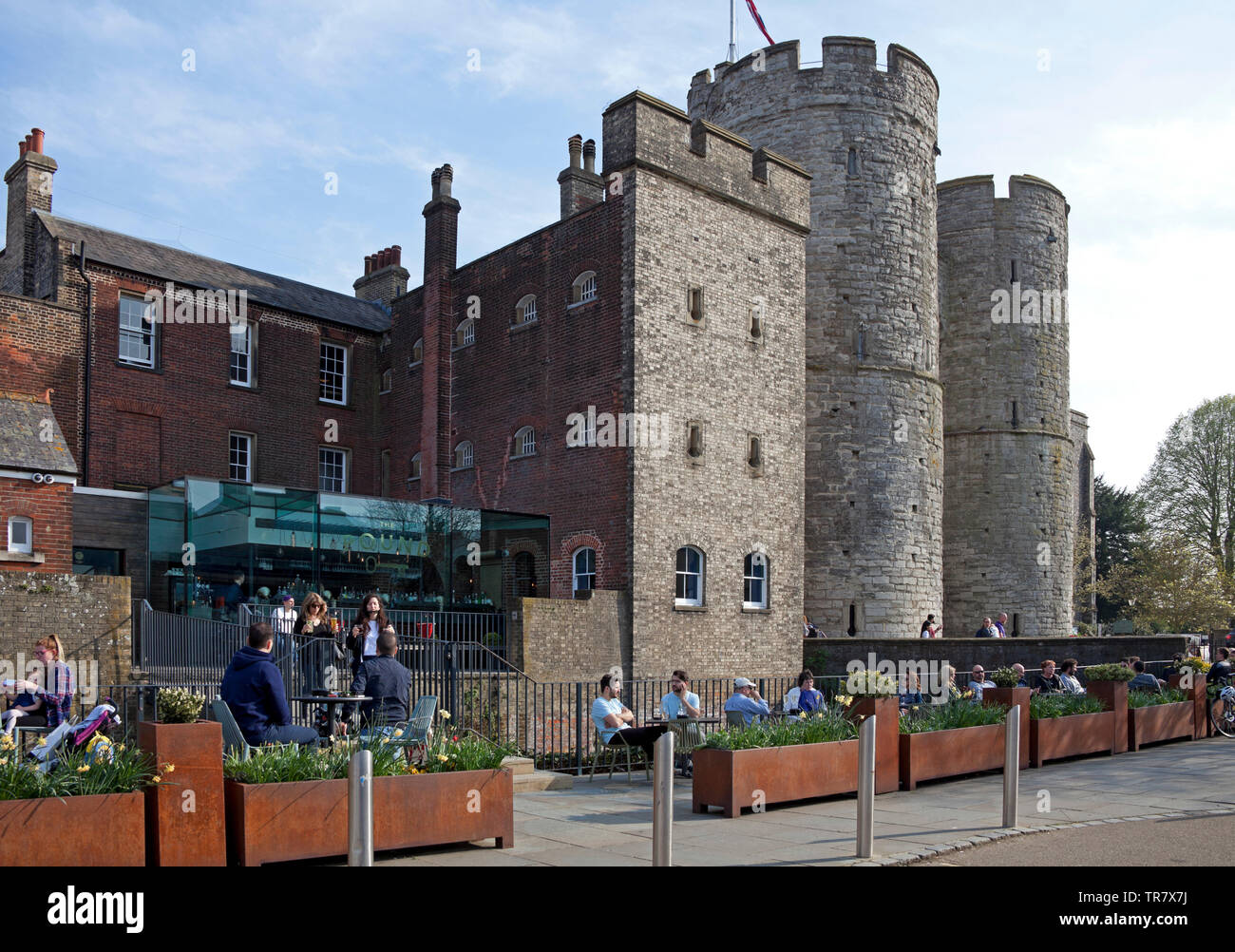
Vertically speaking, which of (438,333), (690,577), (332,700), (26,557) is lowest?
(332,700)

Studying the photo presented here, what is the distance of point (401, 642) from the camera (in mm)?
16078

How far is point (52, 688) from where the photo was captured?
40.0 feet

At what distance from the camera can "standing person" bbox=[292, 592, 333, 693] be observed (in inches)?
503

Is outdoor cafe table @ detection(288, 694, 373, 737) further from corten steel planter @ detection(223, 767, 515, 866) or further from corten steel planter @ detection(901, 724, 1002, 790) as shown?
corten steel planter @ detection(901, 724, 1002, 790)

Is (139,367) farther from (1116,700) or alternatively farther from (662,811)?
(662,811)

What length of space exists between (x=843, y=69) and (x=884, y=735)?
2206 cm

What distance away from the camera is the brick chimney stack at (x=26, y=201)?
87.9 feet

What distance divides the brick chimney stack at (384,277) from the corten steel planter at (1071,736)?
25941mm

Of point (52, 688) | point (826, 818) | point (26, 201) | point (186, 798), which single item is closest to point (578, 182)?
point (26, 201)

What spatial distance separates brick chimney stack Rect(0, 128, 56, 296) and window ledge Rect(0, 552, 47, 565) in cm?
1136

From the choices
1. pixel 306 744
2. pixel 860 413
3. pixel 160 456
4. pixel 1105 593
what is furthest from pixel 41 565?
pixel 1105 593

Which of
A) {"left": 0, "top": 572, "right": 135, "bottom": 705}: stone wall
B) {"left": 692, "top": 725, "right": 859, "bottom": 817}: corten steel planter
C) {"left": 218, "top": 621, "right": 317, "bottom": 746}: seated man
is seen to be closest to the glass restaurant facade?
{"left": 0, "top": 572, "right": 135, "bottom": 705}: stone wall

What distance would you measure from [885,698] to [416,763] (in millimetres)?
5653

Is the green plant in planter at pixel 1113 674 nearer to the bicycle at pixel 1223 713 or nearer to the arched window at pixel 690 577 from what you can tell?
the bicycle at pixel 1223 713
